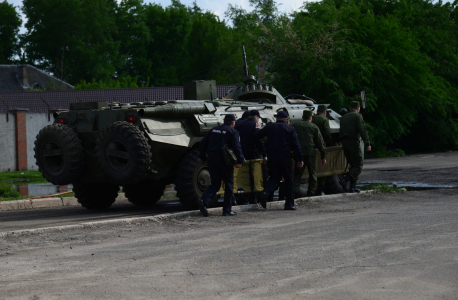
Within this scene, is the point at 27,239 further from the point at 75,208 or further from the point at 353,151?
the point at 353,151

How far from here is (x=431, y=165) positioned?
69.9 ft

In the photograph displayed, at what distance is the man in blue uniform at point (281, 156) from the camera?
1102 centimetres

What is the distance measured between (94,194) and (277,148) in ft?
13.7

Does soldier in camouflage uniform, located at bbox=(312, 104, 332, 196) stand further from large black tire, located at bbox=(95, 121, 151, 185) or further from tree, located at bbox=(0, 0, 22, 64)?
tree, located at bbox=(0, 0, 22, 64)

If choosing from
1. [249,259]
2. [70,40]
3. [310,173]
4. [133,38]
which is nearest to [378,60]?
[310,173]

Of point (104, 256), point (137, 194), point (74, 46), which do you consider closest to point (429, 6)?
point (137, 194)

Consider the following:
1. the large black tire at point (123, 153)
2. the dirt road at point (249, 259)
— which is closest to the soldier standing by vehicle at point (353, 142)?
the dirt road at point (249, 259)

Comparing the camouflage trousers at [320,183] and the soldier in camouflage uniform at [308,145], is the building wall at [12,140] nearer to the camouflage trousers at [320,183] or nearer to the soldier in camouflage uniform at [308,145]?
the camouflage trousers at [320,183]

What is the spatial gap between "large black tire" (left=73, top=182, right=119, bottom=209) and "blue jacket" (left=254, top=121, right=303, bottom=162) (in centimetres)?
360

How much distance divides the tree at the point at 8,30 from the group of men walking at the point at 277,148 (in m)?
58.5

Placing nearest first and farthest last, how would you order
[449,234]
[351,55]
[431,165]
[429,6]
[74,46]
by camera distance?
[449,234], [431,165], [351,55], [429,6], [74,46]

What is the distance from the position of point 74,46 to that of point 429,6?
41658 millimetres

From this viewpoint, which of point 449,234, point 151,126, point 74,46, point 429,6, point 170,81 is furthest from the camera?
point 170,81

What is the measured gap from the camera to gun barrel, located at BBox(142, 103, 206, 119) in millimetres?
11391
